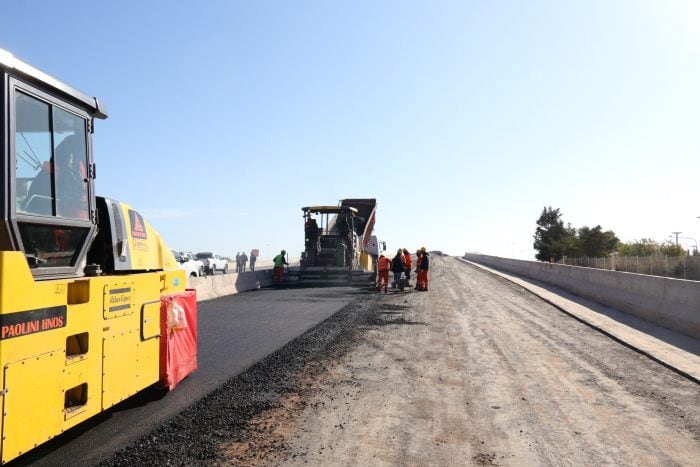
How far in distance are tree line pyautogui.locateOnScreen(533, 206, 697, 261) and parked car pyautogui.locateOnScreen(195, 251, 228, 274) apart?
1240 inches

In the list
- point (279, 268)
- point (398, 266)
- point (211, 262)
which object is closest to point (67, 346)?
point (398, 266)

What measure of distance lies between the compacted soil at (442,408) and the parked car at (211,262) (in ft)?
99.2

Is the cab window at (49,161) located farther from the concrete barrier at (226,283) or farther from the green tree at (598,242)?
the green tree at (598,242)

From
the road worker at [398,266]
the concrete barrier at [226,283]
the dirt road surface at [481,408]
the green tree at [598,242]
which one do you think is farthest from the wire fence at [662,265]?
the green tree at [598,242]

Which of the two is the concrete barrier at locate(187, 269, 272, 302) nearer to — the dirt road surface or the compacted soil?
the compacted soil

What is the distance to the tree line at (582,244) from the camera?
55.3 metres

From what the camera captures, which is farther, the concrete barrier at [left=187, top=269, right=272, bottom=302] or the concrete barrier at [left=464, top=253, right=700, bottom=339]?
the concrete barrier at [left=187, top=269, right=272, bottom=302]

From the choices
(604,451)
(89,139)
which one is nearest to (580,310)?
(604,451)

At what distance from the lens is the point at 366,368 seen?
845cm

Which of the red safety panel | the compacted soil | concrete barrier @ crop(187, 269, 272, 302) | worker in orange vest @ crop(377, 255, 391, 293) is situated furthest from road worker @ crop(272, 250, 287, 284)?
the red safety panel

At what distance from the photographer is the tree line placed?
5528 centimetres

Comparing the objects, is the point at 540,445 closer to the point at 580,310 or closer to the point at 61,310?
the point at 61,310

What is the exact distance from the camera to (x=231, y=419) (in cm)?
586

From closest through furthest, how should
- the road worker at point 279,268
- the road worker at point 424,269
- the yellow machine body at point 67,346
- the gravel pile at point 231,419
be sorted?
the yellow machine body at point 67,346
the gravel pile at point 231,419
the road worker at point 424,269
the road worker at point 279,268
